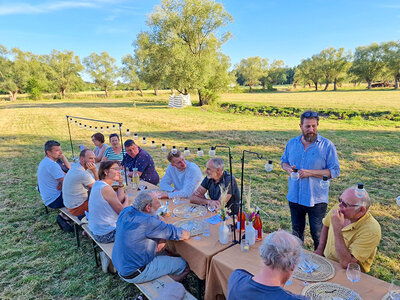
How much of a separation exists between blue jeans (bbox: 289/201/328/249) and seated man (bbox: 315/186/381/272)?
33.3 inches

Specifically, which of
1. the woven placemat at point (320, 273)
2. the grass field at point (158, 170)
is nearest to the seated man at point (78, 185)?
the grass field at point (158, 170)

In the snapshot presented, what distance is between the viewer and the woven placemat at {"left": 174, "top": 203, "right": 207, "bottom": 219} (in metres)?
3.49

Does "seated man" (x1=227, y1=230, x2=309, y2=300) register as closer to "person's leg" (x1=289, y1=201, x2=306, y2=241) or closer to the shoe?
"person's leg" (x1=289, y1=201, x2=306, y2=241)

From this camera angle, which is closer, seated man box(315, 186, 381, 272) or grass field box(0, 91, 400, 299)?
seated man box(315, 186, 381, 272)

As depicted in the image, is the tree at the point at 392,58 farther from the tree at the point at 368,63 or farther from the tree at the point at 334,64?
the tree at the point at 334,64

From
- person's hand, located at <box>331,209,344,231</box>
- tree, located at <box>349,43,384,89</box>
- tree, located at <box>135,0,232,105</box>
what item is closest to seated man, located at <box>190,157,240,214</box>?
person's hand, located at <box>331,209,344,231</box>

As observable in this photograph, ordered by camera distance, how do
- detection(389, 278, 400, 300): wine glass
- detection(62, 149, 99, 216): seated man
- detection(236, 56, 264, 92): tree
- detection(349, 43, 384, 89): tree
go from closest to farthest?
detection(389, 278, 400, 300): wine glass < detection(62, 149, 99, 216): seated man < detection(349, 43, 384, 89): tree < detection(236, 56, 264, 92): tree

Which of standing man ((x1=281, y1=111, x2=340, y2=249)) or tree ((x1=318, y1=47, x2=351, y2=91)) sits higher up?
tree ((x1=318, y1=47, x2=351, y2=91))

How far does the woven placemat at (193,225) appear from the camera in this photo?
9.86ft

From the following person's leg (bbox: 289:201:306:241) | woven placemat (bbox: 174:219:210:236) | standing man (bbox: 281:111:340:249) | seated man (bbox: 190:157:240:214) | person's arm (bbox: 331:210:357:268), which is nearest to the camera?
person's arm (bbox: 331:210:357:268)

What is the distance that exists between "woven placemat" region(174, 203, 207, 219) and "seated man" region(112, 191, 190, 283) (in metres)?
0.62

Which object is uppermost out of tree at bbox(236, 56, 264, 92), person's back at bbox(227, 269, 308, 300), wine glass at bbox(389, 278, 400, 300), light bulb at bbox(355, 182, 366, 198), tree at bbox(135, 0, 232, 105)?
tree at bbox(236, 56, 264, 92)

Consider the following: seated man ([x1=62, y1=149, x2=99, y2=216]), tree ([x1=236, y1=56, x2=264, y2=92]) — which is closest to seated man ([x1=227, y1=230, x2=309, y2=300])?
seated man ([x1=62, y1=149, x2=99, y2=216])

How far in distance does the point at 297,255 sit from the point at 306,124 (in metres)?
2.05
